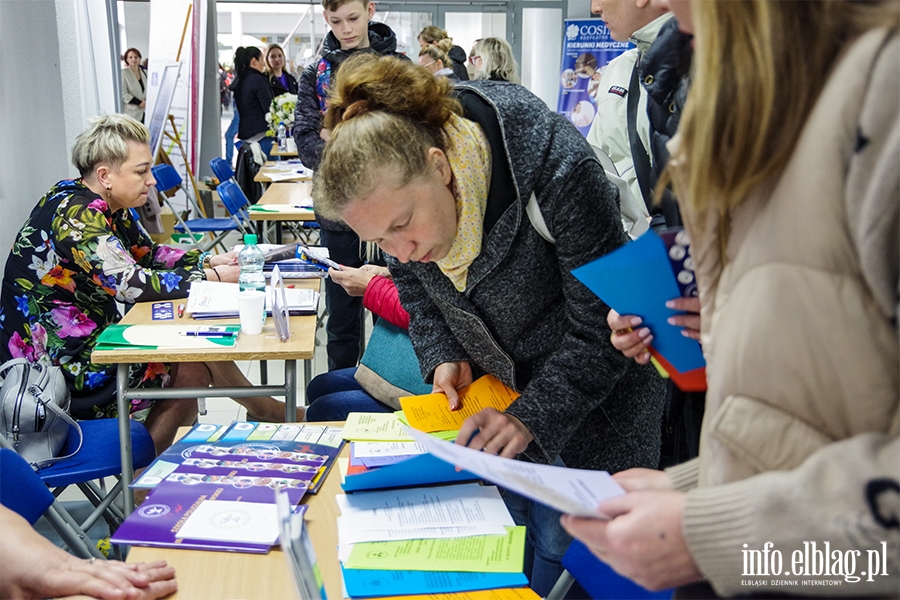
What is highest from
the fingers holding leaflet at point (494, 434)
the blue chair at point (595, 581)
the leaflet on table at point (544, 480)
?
the leaflet on table at point (544, 480)

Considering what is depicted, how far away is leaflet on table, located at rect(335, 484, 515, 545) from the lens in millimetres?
1286

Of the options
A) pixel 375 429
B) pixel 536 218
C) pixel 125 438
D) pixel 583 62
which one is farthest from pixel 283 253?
pixel 583 62

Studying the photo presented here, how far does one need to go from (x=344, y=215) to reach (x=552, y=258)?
41cm

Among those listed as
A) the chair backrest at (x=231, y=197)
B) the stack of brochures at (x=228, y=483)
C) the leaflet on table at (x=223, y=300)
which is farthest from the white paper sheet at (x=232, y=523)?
the chair backrest at (x=231, y=197)

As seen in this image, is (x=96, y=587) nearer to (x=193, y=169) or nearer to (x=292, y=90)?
(x=193, y=169)

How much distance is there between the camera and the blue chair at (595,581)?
135cm

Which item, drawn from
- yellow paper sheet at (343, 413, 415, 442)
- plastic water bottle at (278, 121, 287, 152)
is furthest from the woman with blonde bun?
yellow paper sheet at (343, 413, 415, 442)

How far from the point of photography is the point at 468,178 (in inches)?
57.2

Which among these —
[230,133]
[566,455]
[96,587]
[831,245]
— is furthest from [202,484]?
[230,133]

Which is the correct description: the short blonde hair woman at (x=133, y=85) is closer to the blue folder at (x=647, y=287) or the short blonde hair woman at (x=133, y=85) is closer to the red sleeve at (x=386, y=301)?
the red sleeve at (x=386, y=301)

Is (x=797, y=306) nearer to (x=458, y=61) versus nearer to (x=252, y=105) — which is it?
(x=458, y=61)

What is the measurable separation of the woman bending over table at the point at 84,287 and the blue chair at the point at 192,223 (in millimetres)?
2594

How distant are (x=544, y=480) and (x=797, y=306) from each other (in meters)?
0.35

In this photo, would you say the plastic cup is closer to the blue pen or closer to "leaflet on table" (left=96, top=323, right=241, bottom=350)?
"leaflet on table" (left=96, top=323, right=241, bottom=350)
